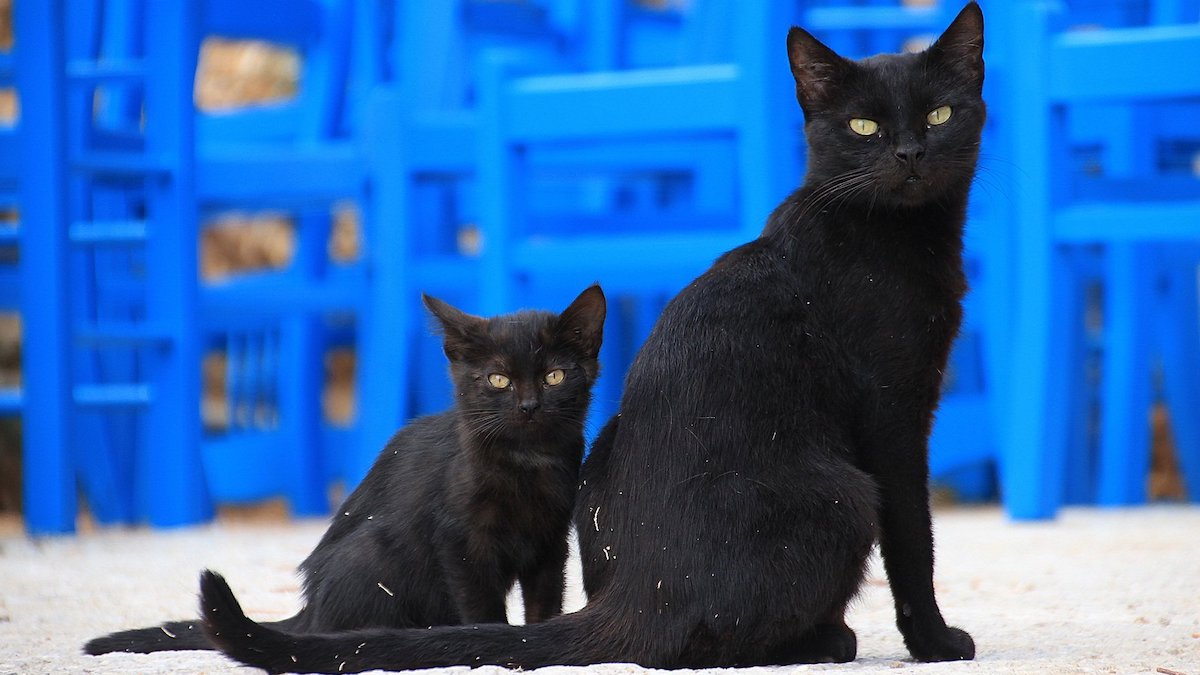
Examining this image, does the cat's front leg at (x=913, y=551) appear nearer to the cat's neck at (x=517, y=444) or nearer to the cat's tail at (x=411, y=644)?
the cat's tail at (x=411, y=644)

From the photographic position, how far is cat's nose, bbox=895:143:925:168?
1945 millimetres

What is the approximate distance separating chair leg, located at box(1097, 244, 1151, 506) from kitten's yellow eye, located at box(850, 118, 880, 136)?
240 cm

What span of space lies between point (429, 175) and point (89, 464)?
1.47m

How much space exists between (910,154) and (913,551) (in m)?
0.54

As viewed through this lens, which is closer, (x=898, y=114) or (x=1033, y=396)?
(x=898, y=114)

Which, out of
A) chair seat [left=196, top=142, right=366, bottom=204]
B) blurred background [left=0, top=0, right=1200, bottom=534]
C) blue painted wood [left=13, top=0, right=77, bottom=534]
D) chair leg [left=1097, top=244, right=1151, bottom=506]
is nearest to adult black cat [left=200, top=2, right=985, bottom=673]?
blurred background [left=0, top=0, right=1200, bottom=534]

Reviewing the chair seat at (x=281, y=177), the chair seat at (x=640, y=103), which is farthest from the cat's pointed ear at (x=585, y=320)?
the chair seat at (x=281, y=177)

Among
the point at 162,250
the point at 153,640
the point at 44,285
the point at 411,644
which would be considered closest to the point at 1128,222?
the point at 411,644

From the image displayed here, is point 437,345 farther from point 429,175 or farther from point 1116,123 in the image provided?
point 1116,123

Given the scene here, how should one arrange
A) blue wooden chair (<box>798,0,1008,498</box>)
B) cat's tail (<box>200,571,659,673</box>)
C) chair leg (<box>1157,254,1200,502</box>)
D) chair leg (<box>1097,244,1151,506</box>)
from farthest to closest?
chair leg (<box>1157,254,1200,502</box>) → chair leg (<box>1097,244,1151,506</box>) → blue wooden chair (<box>798,0,1008,498</box>) → cat's tail (<box>200,571,659,673</box>)

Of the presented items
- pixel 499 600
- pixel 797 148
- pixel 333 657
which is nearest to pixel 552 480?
pixel 499 600

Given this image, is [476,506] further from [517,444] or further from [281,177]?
[281,177]

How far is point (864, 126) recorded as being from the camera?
6.61 ft

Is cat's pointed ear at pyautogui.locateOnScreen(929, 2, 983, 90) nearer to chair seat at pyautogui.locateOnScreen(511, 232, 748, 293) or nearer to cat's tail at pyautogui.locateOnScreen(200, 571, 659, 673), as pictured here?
Answer: cat's tail at pyautogui.locateOnScreen(200, 571, 659, 673)
